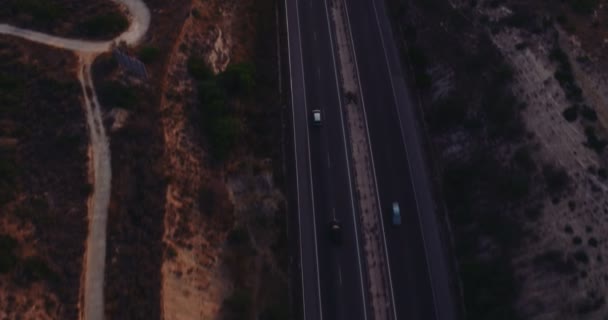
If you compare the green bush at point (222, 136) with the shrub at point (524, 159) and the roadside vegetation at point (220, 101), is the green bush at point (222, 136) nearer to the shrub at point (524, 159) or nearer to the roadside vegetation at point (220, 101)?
the roadside vegetation at point (220, 101)

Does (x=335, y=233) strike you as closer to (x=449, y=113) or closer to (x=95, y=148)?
(x=449, y=113)

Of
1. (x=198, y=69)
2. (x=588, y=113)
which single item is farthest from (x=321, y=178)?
(x=588, y=113)

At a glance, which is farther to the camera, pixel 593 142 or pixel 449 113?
pixel 449 113

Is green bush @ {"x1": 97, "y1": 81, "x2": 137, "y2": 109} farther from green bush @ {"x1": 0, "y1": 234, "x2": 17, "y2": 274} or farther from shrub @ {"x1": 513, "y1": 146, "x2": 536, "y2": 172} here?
shrub @ {"x1": 513, "y1": 146, "x2": 536, "y2": 172}

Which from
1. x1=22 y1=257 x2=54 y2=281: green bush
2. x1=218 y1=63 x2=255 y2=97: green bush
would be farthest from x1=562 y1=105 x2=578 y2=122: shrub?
x1=22 y1=257 x2=54 y2=281: green bush

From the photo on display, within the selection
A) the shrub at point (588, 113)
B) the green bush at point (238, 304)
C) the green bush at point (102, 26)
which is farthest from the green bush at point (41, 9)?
the shrub at point (588, 113)

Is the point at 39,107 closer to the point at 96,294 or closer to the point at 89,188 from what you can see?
the point at 89,188
